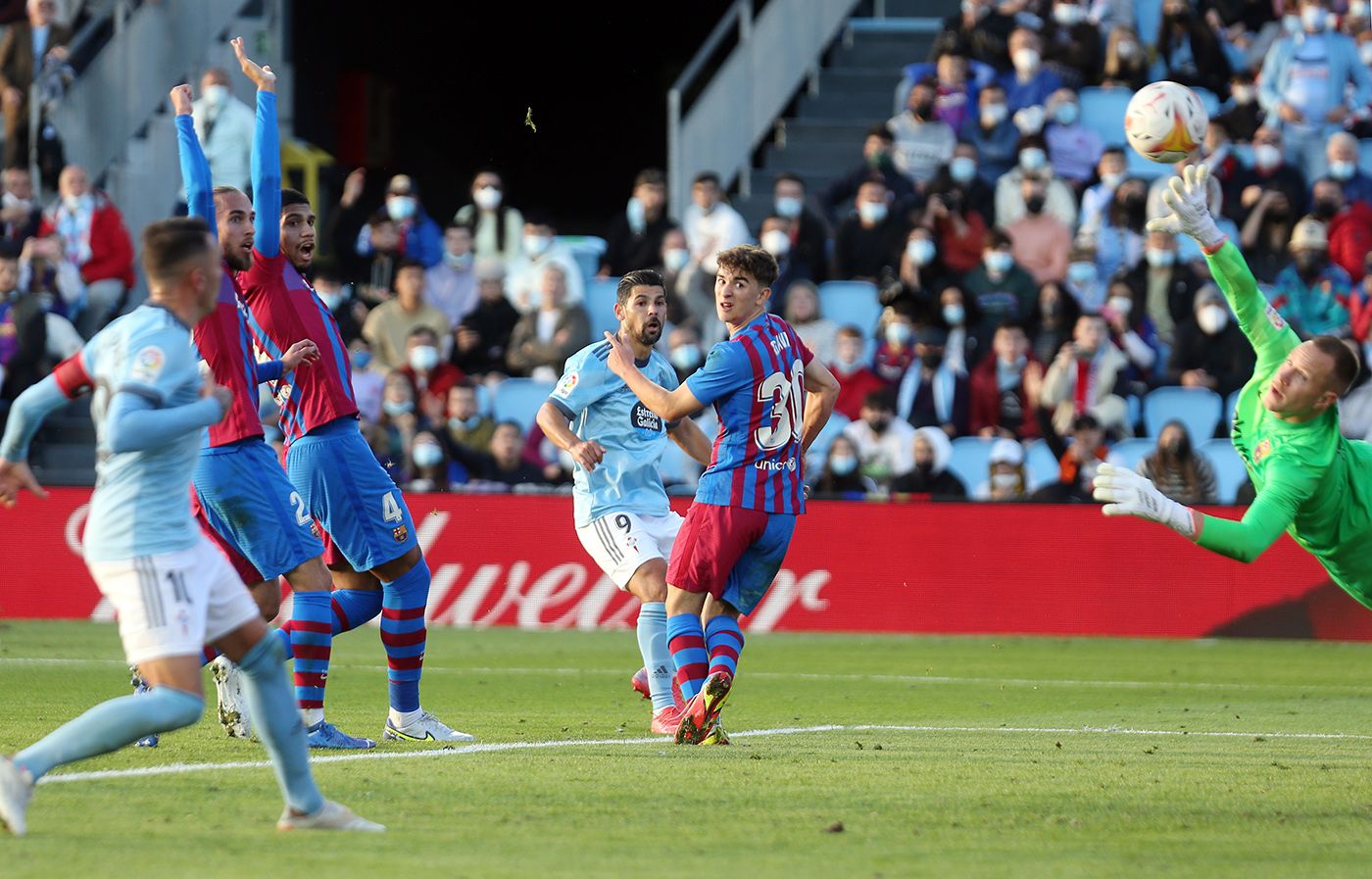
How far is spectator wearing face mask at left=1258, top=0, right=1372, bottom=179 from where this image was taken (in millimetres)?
19844

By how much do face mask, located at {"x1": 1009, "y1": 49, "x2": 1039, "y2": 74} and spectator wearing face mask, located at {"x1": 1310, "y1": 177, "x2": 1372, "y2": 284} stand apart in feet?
10.0

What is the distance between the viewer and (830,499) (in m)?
15.7

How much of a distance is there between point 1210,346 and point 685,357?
192 inches

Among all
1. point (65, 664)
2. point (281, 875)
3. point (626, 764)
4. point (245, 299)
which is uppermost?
point (245, 299)

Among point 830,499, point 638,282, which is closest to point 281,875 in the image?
point 638,282

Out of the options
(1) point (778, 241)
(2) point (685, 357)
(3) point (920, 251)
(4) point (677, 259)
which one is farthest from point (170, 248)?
(3) point (920, 251)

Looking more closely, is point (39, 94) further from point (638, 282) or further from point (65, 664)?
point (638, 282)

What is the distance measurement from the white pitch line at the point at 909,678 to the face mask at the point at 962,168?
790 centimetres

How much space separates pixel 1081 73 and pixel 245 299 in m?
13.6

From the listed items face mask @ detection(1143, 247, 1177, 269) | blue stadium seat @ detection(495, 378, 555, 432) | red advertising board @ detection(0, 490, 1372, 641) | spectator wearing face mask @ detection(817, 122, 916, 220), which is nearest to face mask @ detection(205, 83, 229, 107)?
blue stadium seat @ detection(495, 378, 555, 432)

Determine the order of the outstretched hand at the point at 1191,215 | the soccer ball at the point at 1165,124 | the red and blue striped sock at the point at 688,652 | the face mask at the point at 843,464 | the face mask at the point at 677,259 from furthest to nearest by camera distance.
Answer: the face mask at the point at 677,259, the face mask at the point at 843,464, the soccer ball at the point at 1165,124, the red and blue striped sock at the point at 688,652, the outstretched hand at the point at 1191,215

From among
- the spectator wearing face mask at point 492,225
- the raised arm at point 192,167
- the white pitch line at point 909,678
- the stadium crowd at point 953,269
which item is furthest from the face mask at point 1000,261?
the raised arm at point 192,167

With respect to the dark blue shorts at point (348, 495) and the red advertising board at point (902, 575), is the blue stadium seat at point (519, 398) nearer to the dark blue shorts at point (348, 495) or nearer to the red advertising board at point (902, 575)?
the red advertising board at point (902, 575)

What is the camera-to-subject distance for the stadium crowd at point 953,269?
17250mm
